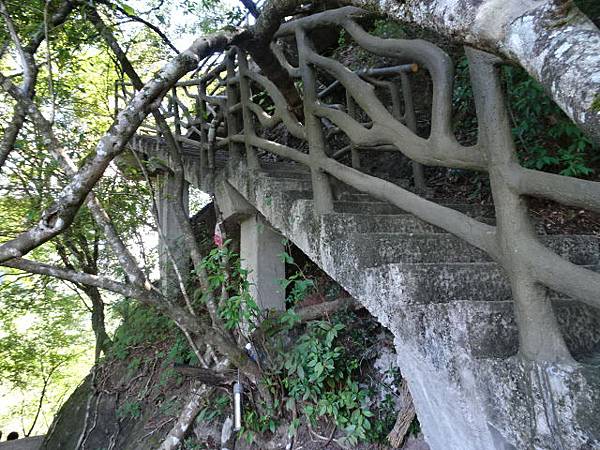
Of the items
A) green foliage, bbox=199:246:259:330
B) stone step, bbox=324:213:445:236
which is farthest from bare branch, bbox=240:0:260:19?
stone step, bbox=324:213:445:236

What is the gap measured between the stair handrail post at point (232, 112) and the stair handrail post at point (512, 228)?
9.44 feet

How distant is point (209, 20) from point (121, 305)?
497 cm

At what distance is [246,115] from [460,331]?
2779 millimetres

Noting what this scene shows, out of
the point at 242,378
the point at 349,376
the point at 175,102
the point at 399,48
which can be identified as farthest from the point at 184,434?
the point at 175,102

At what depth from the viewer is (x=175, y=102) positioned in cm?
563

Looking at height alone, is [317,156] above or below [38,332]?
above

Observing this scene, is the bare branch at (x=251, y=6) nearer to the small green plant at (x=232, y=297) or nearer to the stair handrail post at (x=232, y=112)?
the stair handrail post at (x=232, y=112)

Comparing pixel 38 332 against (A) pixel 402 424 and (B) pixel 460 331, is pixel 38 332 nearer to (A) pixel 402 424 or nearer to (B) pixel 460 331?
(A) pixel 402 424

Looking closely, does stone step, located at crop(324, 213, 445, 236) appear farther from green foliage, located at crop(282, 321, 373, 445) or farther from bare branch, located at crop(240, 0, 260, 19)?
bare branch, located at crop(240, 0, 260, 19)

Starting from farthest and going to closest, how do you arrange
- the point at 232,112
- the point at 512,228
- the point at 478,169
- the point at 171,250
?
1. the point at 171,250
2. the point at 232,112
3. the point at 478,169
4. the point at 512,228

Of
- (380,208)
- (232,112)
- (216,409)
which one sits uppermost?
(232,112)

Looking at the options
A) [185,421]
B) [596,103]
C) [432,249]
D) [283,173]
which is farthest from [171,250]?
[596,103]

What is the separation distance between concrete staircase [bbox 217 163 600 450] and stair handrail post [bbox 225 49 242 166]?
168cm

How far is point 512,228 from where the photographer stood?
133 cm
